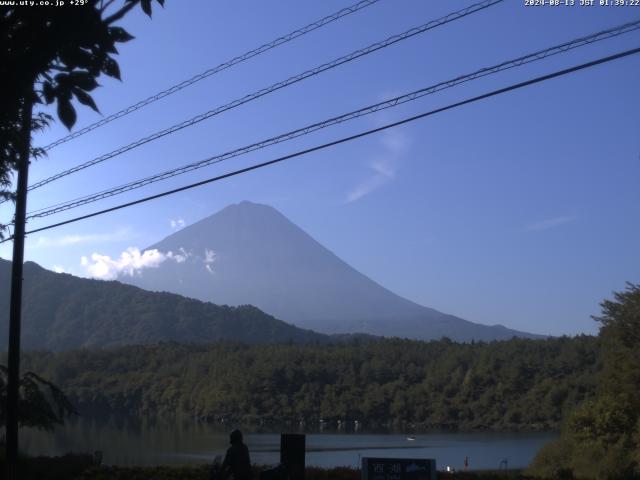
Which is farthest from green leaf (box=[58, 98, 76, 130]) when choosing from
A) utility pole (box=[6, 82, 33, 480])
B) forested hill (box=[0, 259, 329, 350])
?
forested hill (box=[0, 259, 329, 350])

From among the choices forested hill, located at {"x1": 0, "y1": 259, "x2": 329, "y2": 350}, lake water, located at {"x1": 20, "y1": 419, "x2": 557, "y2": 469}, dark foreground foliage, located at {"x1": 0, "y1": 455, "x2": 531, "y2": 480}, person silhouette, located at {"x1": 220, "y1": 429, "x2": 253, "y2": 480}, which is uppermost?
forested hill, located at {"x1": 0, "y1": 259, "x2": 329, "y2": 350}

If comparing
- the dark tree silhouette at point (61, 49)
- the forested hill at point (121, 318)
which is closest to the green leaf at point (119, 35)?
the dark tree silhouette at point (61, 49)

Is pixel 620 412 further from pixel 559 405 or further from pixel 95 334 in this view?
pixel 95 334

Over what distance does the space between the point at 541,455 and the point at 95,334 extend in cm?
15247

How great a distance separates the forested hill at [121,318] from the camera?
177625 mm

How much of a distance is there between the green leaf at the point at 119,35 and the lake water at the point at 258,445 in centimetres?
3186

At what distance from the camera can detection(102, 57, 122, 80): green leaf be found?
5.36m

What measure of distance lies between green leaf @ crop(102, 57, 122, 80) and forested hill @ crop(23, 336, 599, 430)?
Answer: 73.0 metres

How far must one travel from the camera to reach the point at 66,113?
522 centimetres

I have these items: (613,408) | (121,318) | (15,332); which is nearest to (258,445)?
(613,408)

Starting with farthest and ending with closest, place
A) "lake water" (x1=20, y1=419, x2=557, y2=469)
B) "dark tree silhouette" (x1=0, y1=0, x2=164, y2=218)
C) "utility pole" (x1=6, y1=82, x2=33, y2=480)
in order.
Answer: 1. "lake water" (x1=20, y1=419, x2=557, y2=469)
2. "utility pole" (x1=6, y1=82, x2=33, y2=480)
3. "dark tree silhouette" (x1=0, y1=0, x2=164, y2=218)

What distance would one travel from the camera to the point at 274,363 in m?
101

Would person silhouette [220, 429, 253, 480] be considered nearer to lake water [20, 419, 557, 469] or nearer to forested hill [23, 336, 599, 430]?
lake water [20, 419, 557, 469]

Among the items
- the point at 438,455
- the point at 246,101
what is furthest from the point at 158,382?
the point at 246,101
